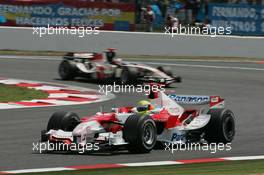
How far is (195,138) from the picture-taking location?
12266 millimetres

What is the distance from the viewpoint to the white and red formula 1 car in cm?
1096

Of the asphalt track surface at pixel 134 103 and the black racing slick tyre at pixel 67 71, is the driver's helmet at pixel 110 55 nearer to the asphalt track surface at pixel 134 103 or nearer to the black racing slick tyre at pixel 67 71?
the asphalt track surface at pixel 134 103

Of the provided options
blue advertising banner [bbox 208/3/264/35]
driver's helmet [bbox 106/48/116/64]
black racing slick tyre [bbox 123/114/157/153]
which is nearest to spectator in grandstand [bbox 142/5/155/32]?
blue advertising banner [bbox 208/3/264/35]

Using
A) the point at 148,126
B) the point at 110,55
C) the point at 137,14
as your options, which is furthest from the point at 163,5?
the point at 148,126

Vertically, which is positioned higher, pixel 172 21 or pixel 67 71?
pixel 172 21

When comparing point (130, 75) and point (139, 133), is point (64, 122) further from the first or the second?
point (130, 75)

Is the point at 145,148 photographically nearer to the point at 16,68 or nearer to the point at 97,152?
the point at 97,152

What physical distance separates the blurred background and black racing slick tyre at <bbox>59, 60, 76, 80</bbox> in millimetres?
7034

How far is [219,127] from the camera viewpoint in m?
12.1

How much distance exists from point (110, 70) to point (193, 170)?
479 inches

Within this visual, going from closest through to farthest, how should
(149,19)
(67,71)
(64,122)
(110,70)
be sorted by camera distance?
(64,122)
(110,70)
(67,71)
(149,19)

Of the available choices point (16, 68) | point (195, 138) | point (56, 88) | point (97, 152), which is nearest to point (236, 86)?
point (56, 88)

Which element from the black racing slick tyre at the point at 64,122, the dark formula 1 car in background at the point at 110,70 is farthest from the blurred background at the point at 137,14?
the black racing slick tyre at the point at 64,122

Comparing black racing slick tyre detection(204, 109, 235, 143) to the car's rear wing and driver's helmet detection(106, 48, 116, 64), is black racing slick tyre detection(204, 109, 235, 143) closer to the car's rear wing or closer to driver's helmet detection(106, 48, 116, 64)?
the car's rear wing
